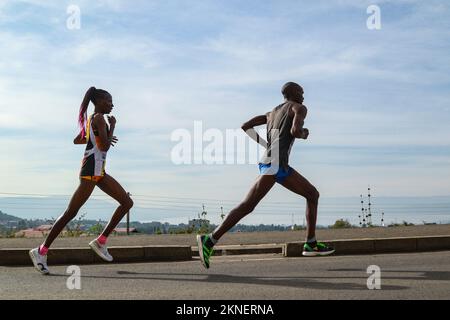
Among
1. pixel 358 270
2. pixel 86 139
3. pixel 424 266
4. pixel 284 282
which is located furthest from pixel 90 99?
pixel 424 266

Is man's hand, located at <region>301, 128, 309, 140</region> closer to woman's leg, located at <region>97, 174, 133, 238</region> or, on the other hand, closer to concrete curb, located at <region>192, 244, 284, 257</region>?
woman's leg, located at <region>97, 174, 133, 238</region>

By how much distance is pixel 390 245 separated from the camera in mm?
8844

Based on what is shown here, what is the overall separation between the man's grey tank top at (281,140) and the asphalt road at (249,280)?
3.85 ft

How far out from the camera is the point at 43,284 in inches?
231

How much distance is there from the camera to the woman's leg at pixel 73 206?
6727 millimetres

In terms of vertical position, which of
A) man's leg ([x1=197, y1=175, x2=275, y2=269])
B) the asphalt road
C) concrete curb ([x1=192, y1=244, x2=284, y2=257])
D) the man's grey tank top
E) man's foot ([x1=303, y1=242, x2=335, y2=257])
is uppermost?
the man's grey tank top

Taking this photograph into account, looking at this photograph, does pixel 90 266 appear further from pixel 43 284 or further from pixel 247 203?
pixel 247 203

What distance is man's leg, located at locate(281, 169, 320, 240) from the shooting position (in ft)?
21.8

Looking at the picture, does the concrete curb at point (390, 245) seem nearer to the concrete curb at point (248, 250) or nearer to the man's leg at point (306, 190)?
the concrete curb at point (248, 250)

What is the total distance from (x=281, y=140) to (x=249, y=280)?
5.10 feet

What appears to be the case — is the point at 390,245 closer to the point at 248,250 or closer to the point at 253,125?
the point at 248,250

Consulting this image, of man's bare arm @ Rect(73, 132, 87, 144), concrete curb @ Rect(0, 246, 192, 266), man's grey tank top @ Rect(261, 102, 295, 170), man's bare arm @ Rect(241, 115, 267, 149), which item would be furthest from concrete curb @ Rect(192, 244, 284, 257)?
man's bare arm @ Rect(73, 132, 87, 144)

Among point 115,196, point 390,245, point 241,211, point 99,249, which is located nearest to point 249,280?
point 241,211

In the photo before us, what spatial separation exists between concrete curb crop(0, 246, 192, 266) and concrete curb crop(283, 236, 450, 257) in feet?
4.94
